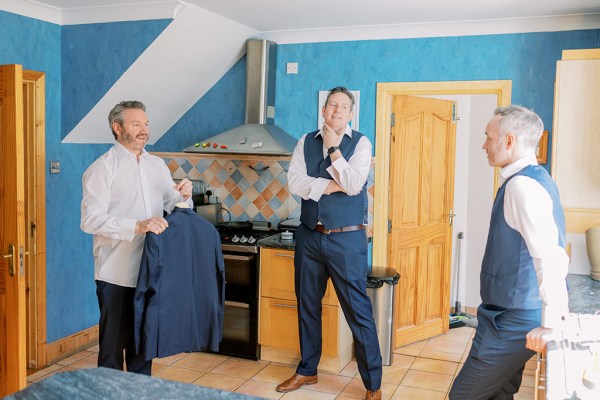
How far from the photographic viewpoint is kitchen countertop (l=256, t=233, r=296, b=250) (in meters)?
4.38

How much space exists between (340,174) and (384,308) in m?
1.37

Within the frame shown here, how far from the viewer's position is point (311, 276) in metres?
→ 3.91

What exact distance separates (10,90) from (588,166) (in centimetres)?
307

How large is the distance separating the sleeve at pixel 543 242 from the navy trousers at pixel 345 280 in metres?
1.48

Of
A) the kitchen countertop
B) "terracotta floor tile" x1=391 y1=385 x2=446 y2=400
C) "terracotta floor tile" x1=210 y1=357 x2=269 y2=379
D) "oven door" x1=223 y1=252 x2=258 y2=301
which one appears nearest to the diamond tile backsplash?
the kitchen countertop

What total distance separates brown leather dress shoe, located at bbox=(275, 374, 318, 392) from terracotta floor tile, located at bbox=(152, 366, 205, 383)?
0.61 meters

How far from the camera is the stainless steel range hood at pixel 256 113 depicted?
4.55 metres

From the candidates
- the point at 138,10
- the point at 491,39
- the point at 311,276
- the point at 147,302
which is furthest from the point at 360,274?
the point at 138,10

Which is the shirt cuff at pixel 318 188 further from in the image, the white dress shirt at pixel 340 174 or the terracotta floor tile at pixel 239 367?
the terracotta floor tile at pixel 239 367

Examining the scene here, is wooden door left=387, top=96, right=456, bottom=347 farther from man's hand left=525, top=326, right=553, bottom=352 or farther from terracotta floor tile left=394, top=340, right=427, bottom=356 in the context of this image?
man's hand left=525, top=326, right=553, bottom=352

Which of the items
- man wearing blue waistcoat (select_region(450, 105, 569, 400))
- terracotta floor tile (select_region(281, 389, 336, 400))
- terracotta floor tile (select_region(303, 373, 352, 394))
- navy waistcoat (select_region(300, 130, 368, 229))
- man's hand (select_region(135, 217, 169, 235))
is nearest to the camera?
man wearing blue waistcoat (select_region(450, 105, 569, 400))

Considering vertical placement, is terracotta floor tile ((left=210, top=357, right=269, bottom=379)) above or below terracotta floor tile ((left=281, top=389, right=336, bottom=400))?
above

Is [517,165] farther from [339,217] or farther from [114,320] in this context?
[114,320]

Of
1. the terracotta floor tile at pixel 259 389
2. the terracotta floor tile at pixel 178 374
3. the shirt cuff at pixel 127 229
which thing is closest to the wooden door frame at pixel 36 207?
the terracotta floor tile at pixel 178 374
